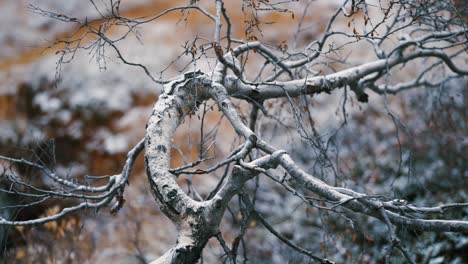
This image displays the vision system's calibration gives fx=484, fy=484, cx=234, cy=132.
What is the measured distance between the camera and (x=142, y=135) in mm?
8039

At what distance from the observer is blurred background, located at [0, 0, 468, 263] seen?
214 inches

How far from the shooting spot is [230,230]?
660 cm

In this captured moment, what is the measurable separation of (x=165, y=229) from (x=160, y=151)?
4.36 metres

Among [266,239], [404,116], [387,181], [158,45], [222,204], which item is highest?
[158,45]

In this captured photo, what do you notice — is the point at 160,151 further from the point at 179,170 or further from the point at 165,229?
the point at 165,229

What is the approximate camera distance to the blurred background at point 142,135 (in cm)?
543

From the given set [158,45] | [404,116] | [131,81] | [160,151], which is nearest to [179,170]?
[160,151]

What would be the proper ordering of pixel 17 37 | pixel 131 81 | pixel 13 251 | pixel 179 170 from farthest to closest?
pixel 17 37, pixel 131 81, pixel 13 251, pixel 179 170

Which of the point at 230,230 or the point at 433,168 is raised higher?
the point at 433,168

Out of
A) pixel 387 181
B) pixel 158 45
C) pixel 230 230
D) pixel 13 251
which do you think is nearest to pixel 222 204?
pixel 13 251

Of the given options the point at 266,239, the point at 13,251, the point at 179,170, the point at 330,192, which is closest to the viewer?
the point at 330,192

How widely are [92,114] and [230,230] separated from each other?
336 cm

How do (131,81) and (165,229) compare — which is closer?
(165,229)

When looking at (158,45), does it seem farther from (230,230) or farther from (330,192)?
(330,192)
